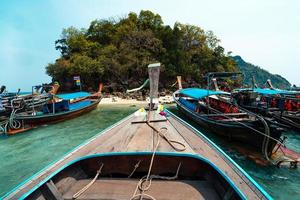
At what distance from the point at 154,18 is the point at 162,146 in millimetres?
49130

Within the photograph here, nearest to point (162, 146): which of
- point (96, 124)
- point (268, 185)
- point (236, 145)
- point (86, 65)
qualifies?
point (268, 185)

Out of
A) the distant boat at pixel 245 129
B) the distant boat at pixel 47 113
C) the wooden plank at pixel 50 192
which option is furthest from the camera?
the distant boat at pixel 47 113

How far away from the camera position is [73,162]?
4.35 metres

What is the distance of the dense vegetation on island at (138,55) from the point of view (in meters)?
40.3

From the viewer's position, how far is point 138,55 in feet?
136

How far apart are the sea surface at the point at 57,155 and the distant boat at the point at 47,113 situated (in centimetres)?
75

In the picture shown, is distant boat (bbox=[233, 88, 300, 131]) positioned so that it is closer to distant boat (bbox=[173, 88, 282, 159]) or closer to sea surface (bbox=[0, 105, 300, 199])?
sea surface (bbox=[0, 105, 300, 199])

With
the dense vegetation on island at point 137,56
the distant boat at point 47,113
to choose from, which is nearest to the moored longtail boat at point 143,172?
the distant boat at point 47,113

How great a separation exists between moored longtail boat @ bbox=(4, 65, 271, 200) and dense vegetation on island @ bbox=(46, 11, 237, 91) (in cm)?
3571

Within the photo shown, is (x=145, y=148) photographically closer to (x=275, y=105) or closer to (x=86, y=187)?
(x=86, y=187)

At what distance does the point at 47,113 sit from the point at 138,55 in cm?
A: 2563

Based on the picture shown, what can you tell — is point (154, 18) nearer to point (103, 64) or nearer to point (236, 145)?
point (103, 64)

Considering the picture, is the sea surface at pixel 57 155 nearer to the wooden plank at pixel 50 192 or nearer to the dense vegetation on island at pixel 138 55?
the wooden plank at pixel 50 192

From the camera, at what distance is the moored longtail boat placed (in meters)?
3.80
